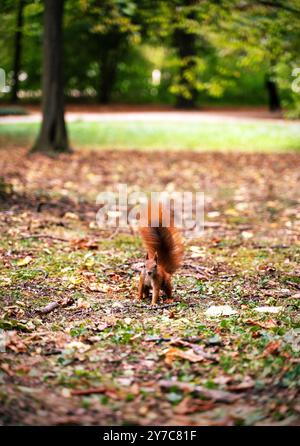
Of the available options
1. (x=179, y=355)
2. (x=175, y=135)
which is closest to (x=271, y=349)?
(x=179, y=355)

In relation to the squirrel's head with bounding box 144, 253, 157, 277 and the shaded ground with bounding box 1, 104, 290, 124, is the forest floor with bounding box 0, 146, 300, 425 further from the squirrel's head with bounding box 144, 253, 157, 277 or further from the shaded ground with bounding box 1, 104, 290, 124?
the shaded ground with bounding box 1, 104, 290, 124

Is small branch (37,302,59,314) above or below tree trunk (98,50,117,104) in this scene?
below

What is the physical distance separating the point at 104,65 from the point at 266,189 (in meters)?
22.6

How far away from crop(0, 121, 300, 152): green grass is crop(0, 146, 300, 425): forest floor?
8.25 m

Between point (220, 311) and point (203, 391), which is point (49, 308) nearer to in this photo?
point (220, 311)

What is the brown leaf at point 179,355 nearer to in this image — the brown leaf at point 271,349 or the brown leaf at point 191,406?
the brown leaf at point 271,349

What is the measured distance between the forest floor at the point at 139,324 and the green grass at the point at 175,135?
325 inches

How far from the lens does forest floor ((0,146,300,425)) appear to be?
3527 mm

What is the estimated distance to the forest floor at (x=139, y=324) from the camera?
11.6 ft

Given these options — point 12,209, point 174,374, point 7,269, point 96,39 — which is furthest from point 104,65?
point 174,374

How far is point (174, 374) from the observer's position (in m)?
3.96

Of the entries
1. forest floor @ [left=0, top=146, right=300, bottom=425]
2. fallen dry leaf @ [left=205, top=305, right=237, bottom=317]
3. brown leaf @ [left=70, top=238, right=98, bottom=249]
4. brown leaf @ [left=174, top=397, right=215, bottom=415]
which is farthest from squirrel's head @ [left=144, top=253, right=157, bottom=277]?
brown leaf @ [left=70, top=238, right=98, bottom=249]

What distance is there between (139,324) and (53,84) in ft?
35.2
